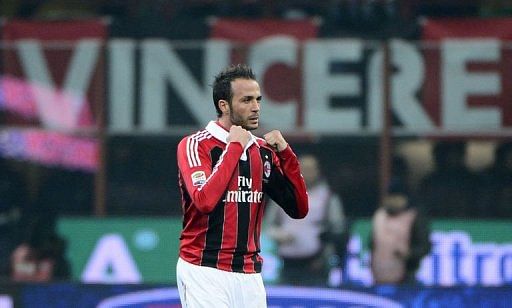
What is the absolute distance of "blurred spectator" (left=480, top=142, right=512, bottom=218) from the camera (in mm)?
11922

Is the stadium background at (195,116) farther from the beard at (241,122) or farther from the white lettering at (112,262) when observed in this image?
the beard at (241,122)

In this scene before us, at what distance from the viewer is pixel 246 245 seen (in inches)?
245

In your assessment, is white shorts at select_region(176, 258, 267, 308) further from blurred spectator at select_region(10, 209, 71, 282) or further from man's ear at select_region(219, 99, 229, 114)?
blurred spectator at select_region(10, 209, 71, 282)

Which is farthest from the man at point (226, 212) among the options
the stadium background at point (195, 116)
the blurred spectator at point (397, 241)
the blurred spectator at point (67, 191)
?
the blurred spectator at point (67, 191)

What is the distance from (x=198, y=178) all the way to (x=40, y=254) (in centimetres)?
571

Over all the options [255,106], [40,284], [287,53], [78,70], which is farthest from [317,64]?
[255,106]

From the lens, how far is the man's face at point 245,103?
6.15 meters

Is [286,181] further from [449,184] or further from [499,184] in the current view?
[499,184]

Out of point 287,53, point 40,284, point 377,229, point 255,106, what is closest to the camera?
point 255,106

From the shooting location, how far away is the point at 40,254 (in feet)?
37.7

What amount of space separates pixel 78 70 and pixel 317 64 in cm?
215

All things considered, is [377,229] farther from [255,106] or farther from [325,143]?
[255,106]

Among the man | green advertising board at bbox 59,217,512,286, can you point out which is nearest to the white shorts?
the man

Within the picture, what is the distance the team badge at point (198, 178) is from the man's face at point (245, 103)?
12.0 inches
